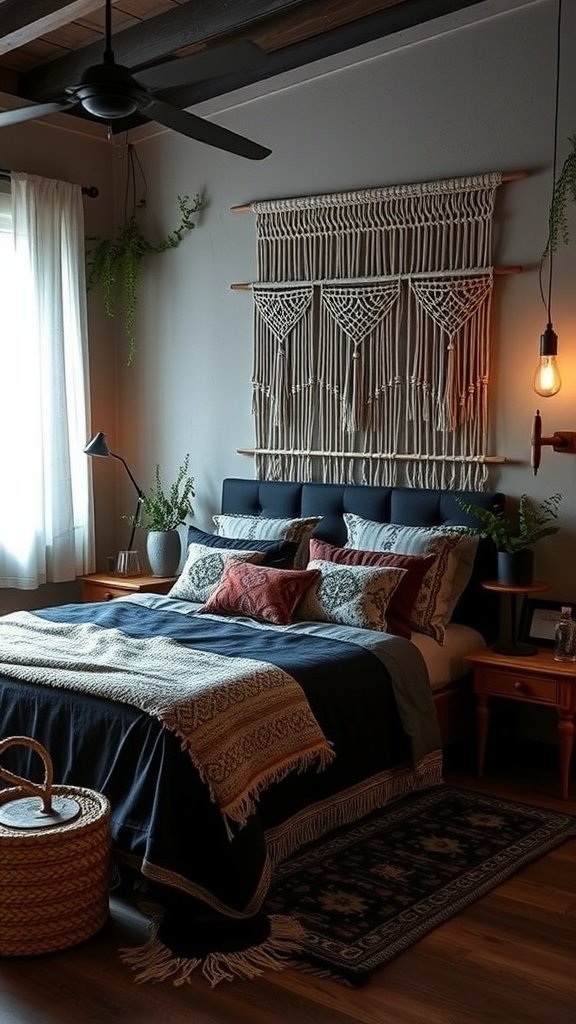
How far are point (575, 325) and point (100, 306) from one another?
277cm

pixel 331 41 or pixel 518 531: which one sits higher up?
pixel 331 41

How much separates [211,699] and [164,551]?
8.03 ft

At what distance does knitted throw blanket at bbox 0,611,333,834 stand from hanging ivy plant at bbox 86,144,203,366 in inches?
105

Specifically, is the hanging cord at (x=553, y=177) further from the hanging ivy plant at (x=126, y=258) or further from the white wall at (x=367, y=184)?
the hanging ivy plant at (x=126, y=258)

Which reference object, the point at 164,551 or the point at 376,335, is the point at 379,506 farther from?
the point at 164,551

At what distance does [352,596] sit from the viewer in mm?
4148

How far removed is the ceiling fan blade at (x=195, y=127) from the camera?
11.0 ft

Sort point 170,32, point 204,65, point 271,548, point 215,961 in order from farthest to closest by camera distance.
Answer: point 170,32 < point 271,548 < point 204,65 < point 215,961

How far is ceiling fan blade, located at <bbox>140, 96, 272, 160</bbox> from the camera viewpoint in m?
3.34

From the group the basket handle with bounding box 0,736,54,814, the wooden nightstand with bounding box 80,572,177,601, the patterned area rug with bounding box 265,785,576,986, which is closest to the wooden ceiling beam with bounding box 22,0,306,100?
the wooden nightstand with bounding box 80,572,177,601

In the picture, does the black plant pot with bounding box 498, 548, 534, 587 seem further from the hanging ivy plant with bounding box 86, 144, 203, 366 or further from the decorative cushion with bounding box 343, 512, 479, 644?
the hanging ivy plant with bounding box 86, 144, 203, 366

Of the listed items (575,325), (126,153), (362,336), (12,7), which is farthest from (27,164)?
(575,325)

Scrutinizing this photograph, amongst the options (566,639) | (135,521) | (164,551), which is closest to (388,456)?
(566,639)

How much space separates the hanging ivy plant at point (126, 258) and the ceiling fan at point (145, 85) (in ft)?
7.39
